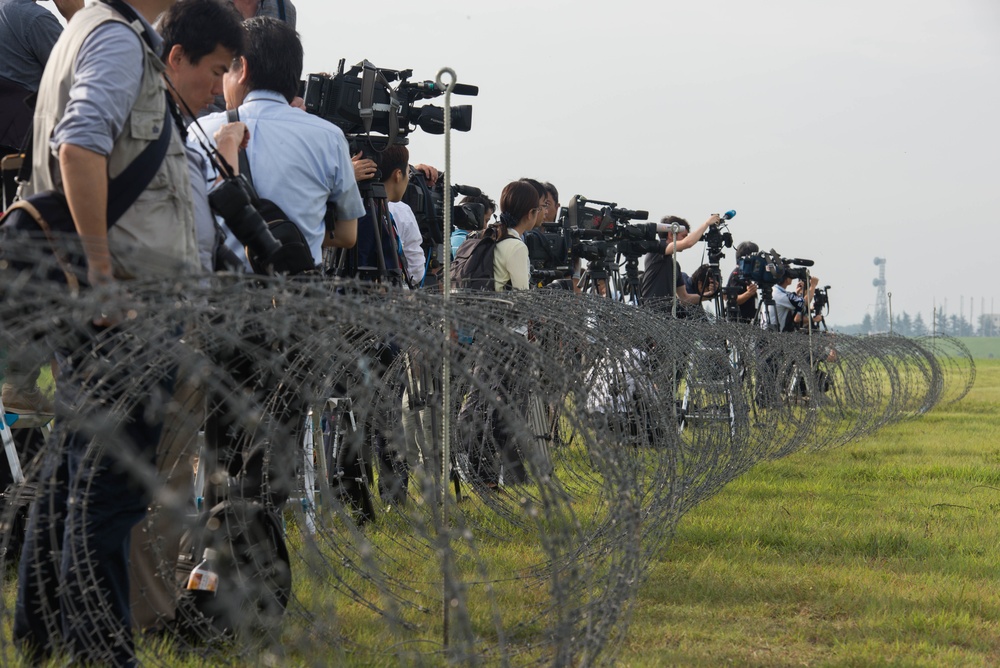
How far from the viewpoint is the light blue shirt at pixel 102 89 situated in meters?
2.72

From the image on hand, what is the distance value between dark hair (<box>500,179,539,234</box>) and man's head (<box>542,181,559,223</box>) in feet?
2.37

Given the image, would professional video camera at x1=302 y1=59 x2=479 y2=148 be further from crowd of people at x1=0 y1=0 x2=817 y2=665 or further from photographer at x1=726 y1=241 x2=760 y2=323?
photographer at x1=726 y1=241 x2=760 y2=323

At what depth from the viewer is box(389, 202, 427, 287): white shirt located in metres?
6.29

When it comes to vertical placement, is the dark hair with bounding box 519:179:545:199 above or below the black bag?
above

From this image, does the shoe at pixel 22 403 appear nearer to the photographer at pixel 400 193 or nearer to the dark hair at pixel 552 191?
the photographer at pixel 400 193

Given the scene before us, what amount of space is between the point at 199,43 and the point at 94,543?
4.58 feet

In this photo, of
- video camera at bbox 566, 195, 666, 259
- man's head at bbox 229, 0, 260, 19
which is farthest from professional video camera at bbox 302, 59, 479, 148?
video camera at bbox 566, 195, 666, 259

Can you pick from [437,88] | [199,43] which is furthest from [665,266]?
[199,43]

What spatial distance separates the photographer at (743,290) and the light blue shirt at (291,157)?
28.2 ft

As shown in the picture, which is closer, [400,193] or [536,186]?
[400,193]

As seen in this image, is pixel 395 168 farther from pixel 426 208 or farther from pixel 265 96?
pixel 265 96

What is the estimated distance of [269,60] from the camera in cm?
405

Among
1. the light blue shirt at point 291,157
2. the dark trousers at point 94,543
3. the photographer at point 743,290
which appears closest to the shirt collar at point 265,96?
the light blue shirt at point 291,157

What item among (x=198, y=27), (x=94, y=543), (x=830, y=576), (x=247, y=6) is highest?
(x=247, y=6)
